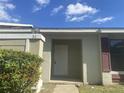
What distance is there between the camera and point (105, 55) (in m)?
11.5

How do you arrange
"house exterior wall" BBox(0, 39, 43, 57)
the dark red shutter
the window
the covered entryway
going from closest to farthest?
"house exterior wall" BBox(0, 39, 43, 57)
the dark red shutter
the window
the covered entryway

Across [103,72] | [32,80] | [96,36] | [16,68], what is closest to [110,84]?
[103,72]

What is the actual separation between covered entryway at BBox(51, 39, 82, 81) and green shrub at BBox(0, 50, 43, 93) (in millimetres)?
7596

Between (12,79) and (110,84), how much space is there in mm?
6785

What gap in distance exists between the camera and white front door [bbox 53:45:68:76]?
14.4 metres

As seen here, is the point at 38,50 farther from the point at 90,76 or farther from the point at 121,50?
the point at 121,50

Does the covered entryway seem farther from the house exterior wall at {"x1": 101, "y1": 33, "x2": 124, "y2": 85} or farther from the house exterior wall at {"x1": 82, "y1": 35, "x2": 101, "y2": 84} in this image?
the house exterior wall at {"x1": 101, "y1": 33, "x2": 124, "y2": 85}

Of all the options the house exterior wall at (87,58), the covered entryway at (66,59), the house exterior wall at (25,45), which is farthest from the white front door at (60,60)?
the house exterior wall at (25,45)

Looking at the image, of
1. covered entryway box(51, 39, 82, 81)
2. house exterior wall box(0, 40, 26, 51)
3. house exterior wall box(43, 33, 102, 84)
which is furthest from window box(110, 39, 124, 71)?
house exterior wall box(0, 40, 26, 51)

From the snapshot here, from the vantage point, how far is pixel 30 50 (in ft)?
28.5

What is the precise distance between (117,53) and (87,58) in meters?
A: 1.91

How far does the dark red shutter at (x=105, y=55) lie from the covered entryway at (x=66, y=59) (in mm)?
3021

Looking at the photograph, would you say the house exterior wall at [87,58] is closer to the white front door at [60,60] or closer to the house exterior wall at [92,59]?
the house exterior wall at [92,59]

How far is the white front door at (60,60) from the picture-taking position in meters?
14.4
